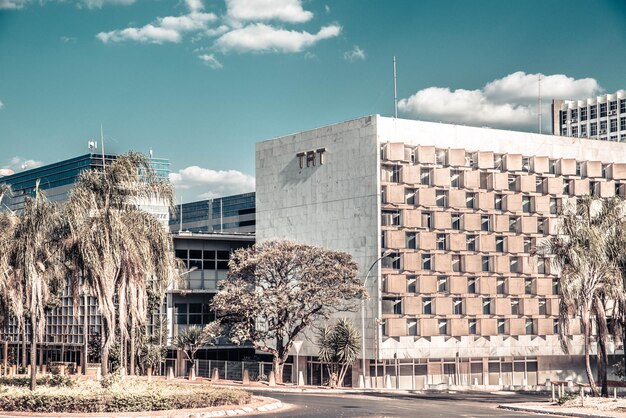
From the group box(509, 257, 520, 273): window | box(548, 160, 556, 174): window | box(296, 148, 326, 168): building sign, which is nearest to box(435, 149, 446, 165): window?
box(296, 148, 326, 168): building sign

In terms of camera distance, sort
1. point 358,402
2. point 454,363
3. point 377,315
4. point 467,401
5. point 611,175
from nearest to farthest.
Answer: point 358,402, point 467,401, point 377,315, point 454,363, point 611,175

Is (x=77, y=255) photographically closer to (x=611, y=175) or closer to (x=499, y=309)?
(x=499, y=309)

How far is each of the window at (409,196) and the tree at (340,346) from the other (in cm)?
1187

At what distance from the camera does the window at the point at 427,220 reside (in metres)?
80.7

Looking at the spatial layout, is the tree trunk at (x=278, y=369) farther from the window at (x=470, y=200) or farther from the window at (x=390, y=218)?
the window at (x=470, y=200)

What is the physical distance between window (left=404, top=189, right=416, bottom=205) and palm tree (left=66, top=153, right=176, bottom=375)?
33.7 metres

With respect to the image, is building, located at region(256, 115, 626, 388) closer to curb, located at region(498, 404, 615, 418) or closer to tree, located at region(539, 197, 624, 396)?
tree, located at region(539, 197, 624, 396)

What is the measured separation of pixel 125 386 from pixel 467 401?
2297 cm

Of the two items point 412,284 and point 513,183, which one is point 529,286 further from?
point 412,284

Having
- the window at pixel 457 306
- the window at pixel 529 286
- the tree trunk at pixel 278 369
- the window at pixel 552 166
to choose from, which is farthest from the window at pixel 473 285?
the tree trunk at pixel 278 369

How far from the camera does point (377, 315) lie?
77438mm

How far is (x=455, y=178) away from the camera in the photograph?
82812mm

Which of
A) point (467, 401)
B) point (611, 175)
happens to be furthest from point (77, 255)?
point (611, 175)


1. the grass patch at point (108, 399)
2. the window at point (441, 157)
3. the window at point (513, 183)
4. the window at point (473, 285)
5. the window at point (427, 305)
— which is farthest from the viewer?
the window at point (513, 183)
